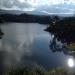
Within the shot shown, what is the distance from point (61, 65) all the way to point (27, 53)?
48cm

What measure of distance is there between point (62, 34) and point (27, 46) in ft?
1.65

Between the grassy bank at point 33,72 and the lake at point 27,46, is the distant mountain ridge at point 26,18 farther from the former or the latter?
the grassy bank at point 33,72

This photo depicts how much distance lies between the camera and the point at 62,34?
3.56 metres

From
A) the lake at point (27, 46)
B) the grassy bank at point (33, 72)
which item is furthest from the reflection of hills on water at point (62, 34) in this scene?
the grassy bank at point (33, 72)

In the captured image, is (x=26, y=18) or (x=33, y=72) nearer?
(x=33, y=72)

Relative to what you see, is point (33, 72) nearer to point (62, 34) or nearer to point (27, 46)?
point (27, 46)

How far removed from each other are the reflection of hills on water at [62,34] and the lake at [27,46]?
2.7 inches

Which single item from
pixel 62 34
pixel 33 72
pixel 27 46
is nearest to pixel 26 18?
pixel 27 46

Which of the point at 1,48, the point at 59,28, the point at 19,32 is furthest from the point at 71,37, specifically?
the point at 1,48

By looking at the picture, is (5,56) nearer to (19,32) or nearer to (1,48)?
(1,48)

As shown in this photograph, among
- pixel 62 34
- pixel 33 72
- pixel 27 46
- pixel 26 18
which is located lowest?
pixel 33 72

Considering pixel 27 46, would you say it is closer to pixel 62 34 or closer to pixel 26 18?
pixel 26 18

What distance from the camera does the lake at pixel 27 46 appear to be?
3.41 metres

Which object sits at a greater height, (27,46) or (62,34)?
(62,34)
